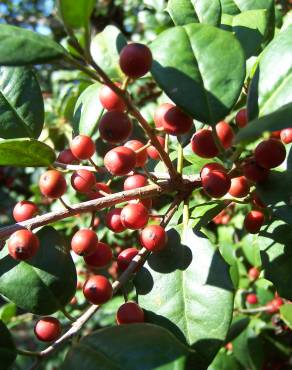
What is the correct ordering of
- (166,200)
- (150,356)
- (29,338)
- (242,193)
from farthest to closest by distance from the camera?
(29,338) → (166,200) → (242,193) → (150,356)

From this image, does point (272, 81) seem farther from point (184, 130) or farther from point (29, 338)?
point (29, 338)

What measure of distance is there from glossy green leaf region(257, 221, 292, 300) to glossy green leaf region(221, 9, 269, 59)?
19.2 inches

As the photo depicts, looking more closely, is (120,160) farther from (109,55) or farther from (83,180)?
(109,55)

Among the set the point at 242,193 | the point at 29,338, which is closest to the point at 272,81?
the point at 242,193

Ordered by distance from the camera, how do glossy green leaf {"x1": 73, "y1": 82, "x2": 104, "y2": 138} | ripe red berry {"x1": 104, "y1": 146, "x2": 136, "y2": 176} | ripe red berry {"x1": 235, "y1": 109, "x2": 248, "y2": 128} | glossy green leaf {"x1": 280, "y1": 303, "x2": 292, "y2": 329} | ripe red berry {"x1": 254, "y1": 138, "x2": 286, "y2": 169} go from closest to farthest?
1. ripe red berry {"x1": 254, "y1": 138, "x2": 286, "y2": 169}
2. ripe red berry {"x1": 104, "y1": 146, "x2": 136, "y2": 176}
3. ripe red berry {"x1": 235, "y1": 109, "x2": 248, "y2": 128}
4. glossy green leaf {"x1": 73, "y1": 82, "x2": 104, "y2": 138}
5. glossy green leaf {"x1": 280, "y1": 303, "x2": 292, "y2": 329}

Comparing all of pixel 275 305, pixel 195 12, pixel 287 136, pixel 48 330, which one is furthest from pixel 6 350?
→ pixel 275 305

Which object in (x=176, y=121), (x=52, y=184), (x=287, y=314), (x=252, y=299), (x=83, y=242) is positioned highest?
(x=176, y=121)

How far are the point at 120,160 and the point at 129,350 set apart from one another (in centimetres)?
41

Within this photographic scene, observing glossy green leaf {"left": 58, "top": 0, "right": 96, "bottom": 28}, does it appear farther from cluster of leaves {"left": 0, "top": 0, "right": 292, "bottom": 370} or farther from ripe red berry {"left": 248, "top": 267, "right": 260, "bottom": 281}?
ripe red berry {"left": 248, "top": 267, "right": 260, "bottom": 281}

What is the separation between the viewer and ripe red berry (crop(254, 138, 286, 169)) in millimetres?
1008

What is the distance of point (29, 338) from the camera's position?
6547 millimetres

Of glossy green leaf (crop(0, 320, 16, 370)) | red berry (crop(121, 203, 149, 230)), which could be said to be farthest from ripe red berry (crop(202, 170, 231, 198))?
glossy green leaf (crop(0, 320, 16, 370))

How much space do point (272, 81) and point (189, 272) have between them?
Result: 46cm

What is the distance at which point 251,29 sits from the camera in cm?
138
